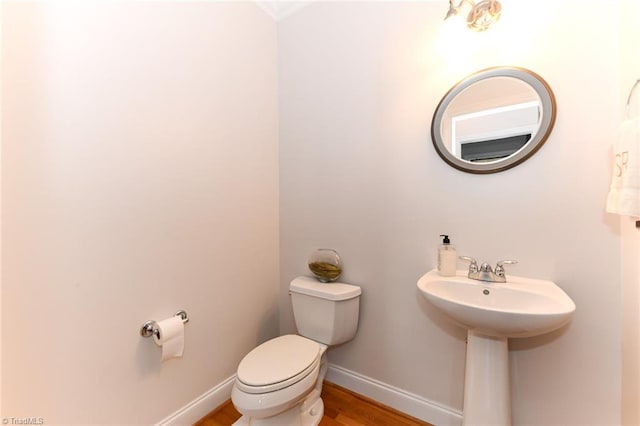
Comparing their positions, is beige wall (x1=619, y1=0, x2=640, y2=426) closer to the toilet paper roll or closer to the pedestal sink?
the pedestal sink

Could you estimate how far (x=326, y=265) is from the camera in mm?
1510

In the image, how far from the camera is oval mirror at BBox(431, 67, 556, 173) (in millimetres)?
1062

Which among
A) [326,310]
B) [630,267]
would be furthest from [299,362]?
[630,267]

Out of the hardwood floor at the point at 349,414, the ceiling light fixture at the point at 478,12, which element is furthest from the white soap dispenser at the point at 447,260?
the ceiling light fixture at the point at 478,12

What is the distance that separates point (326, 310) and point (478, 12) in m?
1.57

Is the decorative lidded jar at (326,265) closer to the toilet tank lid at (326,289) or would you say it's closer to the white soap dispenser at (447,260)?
the toilet tank lid at (326,289)

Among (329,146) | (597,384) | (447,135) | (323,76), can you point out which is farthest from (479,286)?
(323,76)

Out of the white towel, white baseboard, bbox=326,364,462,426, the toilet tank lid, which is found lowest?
white baseboard, bbox=326,364,462,426

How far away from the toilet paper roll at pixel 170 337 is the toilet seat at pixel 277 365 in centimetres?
30

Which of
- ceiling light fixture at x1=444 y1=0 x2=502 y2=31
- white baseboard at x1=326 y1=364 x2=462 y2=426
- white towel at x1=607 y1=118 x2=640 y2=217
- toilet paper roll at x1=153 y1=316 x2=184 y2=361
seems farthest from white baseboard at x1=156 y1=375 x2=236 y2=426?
ceiling light fixture at x1=444 y1=0 x2=502 y2=31

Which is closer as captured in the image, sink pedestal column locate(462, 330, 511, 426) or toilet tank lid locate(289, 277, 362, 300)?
sink pedestal column locate(462, 330, 511, 426)

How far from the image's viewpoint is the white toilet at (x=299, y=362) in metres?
1.03

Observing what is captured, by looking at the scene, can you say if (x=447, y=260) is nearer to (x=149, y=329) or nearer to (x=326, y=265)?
(x=326, y=265)

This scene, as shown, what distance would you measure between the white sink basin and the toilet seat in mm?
629
